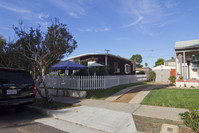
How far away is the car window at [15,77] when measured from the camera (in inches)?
191

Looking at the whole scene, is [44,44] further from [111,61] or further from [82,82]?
[111,61]

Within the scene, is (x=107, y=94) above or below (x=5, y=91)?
below

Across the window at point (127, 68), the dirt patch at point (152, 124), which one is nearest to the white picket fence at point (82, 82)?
the dirt patch at point (152, 124)

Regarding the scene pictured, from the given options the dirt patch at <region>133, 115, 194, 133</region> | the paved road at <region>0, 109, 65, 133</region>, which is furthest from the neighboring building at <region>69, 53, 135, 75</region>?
the paved road at <region>0, 109, 65, 133</region>

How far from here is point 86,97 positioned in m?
8.80

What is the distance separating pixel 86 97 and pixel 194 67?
9706 mm

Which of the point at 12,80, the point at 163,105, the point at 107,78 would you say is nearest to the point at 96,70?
the point at 107,78

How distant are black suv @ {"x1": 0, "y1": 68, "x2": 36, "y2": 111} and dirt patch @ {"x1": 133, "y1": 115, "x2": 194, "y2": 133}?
4.16 metres

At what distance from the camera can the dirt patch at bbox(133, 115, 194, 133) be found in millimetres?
3877

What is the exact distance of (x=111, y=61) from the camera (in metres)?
16.1

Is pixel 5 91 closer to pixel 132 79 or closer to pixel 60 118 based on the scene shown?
pixel 60 118

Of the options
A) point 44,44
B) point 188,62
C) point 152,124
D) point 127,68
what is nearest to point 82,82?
point 44,44

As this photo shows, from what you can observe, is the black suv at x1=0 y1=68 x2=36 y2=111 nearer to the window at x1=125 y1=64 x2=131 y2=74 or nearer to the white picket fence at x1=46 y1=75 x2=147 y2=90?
the white picket fence at x1=46 y1=75 x2=147 y2=90

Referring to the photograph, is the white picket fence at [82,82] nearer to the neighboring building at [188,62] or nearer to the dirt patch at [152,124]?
the dirt patch at [152,124]
